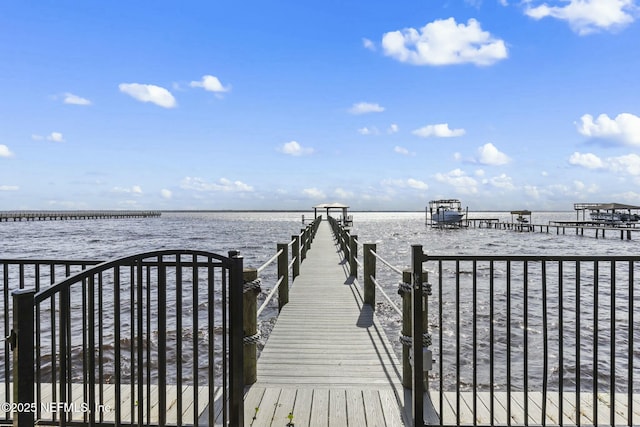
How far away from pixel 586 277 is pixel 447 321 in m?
10.5

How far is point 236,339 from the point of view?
2846mm

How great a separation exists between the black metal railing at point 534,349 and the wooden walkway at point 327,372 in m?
0.63

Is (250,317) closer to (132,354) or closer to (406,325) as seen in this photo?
(132,354)

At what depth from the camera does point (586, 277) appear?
16.8 meters

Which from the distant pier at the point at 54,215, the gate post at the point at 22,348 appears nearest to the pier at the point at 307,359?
the gate post at the point at 22,348

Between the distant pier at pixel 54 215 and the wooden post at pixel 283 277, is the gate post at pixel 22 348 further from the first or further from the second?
the distant pier at pixel 54 215

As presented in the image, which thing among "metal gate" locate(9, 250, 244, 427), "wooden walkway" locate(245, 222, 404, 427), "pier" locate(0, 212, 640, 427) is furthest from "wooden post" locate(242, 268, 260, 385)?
"metal gate" locate(9, 250, 244, 427)

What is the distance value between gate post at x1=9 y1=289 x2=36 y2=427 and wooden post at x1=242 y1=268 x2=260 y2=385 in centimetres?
208

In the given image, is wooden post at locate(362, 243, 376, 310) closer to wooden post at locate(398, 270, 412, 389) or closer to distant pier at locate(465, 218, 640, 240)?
wooden post at locate(398, 270, 412, 389)

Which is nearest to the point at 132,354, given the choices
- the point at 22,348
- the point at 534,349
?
the point at 22,348

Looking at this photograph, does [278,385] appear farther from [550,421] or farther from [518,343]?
[518,343]

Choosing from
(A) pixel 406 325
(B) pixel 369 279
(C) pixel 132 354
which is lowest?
(B) pixel 369 279

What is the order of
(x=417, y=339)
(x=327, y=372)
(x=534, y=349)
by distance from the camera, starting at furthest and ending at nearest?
(x=534, y=349), (x=327, y=372), (x=417, y=339)

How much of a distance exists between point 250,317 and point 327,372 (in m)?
1.14
